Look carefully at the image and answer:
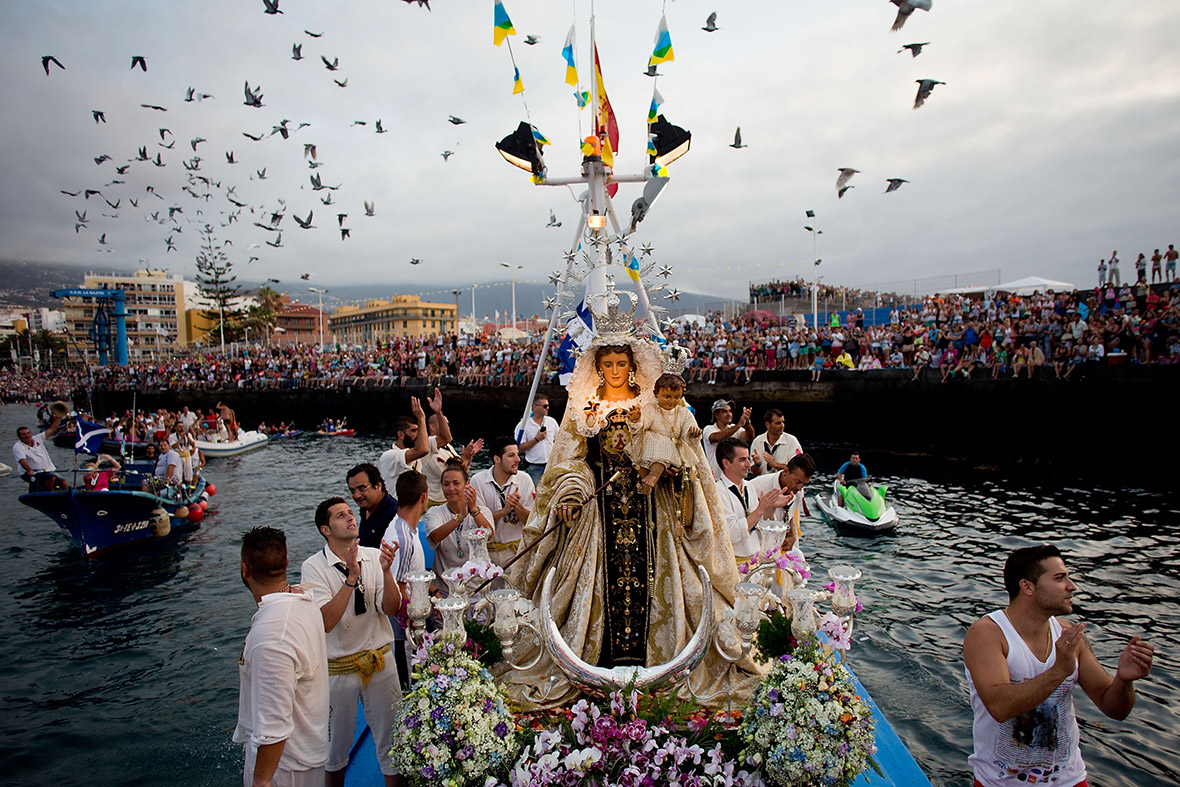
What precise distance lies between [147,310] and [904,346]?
116 meters

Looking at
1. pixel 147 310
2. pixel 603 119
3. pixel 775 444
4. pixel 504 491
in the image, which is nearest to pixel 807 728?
pixel 504 491

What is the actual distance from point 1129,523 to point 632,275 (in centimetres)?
1101

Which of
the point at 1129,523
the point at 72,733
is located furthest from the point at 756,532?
the point at 1129,523

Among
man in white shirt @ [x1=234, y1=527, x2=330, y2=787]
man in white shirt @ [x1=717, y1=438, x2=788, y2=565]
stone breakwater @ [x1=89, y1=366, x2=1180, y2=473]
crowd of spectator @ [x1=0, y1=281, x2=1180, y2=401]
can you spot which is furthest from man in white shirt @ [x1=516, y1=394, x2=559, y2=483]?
stone breakwater @ [x1=89, y1=366, x2=1180, y2=473]

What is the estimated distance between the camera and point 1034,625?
3.08 metres

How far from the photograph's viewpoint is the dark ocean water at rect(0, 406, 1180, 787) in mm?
6121

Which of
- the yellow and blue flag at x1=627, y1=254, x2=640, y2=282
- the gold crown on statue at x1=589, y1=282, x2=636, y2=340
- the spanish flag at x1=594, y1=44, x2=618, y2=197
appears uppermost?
the spanish flag at x1=594, y1=44, x2=618, y2=197

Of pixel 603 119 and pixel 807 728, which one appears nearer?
pixel 807 728

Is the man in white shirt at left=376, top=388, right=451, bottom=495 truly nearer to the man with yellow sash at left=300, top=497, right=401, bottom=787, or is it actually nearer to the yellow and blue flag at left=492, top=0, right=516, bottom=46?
the man with yellow sash at left=300, top=497, right=401, bottom=787

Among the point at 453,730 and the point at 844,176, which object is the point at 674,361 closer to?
the point at 453,730

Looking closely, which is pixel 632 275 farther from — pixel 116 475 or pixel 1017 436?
pixel 1017 436

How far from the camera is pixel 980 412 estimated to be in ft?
67.2

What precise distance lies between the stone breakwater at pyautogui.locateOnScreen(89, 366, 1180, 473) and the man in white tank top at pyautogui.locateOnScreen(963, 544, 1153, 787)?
57.2ft

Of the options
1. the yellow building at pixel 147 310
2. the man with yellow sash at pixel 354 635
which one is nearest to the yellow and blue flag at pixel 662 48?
the man with yellow sash at pixel 354 635
